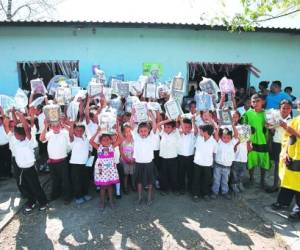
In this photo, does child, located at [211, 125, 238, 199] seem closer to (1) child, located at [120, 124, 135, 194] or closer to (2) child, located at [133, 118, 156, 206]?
(2) child, located at [133, 118, 156, 206]

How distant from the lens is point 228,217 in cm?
456

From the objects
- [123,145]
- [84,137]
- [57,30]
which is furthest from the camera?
[57,30]

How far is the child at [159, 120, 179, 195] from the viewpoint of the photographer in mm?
5094

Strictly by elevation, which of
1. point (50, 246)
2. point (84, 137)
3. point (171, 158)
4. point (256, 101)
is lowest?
point (50, 246)

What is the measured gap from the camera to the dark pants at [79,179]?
16.0ft

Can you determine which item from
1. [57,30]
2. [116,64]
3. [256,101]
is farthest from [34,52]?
[256,101]

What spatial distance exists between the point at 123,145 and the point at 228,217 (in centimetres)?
189

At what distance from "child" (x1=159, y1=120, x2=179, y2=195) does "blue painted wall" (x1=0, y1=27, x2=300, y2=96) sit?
3469mm

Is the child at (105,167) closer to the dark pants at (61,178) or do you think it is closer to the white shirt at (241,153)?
the dark pants at (61,178)

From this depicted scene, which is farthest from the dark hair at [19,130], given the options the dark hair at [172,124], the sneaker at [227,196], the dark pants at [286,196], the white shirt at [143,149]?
the dark pants at [286,196]

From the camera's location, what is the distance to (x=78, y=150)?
4844 millimetres

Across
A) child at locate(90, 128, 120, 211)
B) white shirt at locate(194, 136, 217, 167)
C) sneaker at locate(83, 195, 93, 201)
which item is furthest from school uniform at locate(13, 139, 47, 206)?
white shirt at locate(194, 136, 217, 167)

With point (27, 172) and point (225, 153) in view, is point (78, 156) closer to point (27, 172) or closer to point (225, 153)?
point (27, 172)

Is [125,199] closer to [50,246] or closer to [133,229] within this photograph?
[133,229]
